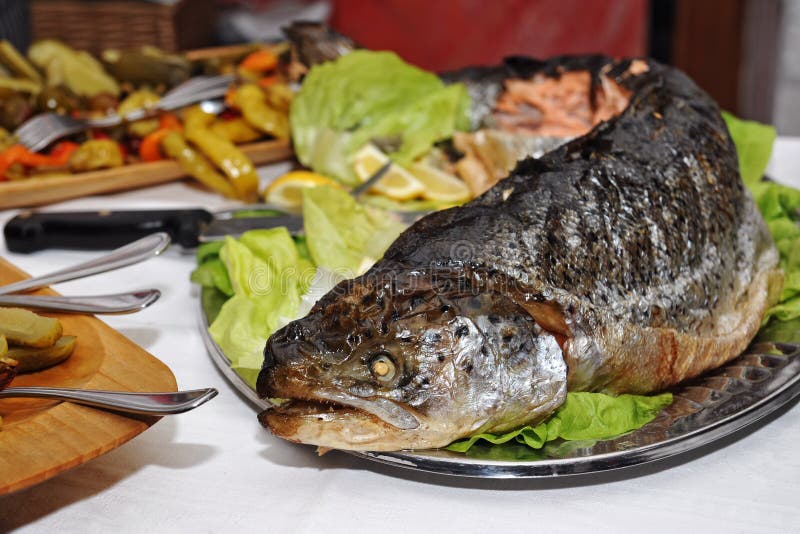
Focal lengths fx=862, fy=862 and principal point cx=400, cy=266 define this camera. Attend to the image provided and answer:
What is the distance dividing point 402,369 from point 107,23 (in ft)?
16.3

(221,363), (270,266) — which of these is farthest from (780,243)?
(221,363)

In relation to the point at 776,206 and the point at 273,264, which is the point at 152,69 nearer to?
the point at 273,264

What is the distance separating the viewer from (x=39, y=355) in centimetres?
150

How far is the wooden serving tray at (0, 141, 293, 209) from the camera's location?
2.92 metres

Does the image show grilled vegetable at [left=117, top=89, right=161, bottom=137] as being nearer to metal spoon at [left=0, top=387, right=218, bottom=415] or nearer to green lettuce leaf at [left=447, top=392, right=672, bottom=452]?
metal spoon at [left=0, top=387, right=218, bottom=415]

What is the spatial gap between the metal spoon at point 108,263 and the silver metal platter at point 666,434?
37 cm

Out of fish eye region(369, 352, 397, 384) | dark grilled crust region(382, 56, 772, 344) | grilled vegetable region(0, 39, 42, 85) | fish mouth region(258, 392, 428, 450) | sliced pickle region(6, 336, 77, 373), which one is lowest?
grilled vegetable region(0, 39, 42, 85)

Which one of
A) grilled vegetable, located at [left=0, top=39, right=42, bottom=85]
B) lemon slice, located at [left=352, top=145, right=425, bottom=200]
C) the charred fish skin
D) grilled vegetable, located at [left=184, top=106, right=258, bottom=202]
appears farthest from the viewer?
grilled vegetable, located at [left=0, top=39, right=42, bottom=85]

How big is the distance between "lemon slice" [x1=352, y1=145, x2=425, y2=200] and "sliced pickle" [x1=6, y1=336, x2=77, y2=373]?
1493mm

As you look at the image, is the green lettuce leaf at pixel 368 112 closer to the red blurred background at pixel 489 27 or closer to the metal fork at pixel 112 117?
the metal fork at pixel 112 117

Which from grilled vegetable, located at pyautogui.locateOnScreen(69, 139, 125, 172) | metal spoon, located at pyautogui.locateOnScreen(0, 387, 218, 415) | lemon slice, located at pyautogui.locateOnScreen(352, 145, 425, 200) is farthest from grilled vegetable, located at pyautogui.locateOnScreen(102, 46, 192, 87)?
metal spoon, located at pyautogui.locateOnScreen(0, 387, 218, 415)

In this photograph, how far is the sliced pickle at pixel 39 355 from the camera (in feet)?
4.88

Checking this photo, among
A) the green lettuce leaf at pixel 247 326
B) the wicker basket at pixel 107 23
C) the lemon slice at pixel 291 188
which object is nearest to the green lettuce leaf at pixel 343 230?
the green lettuce leaf at pixel 247 326

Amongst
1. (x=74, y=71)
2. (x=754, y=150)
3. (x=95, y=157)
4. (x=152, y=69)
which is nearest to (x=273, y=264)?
(x=95, y=157)
